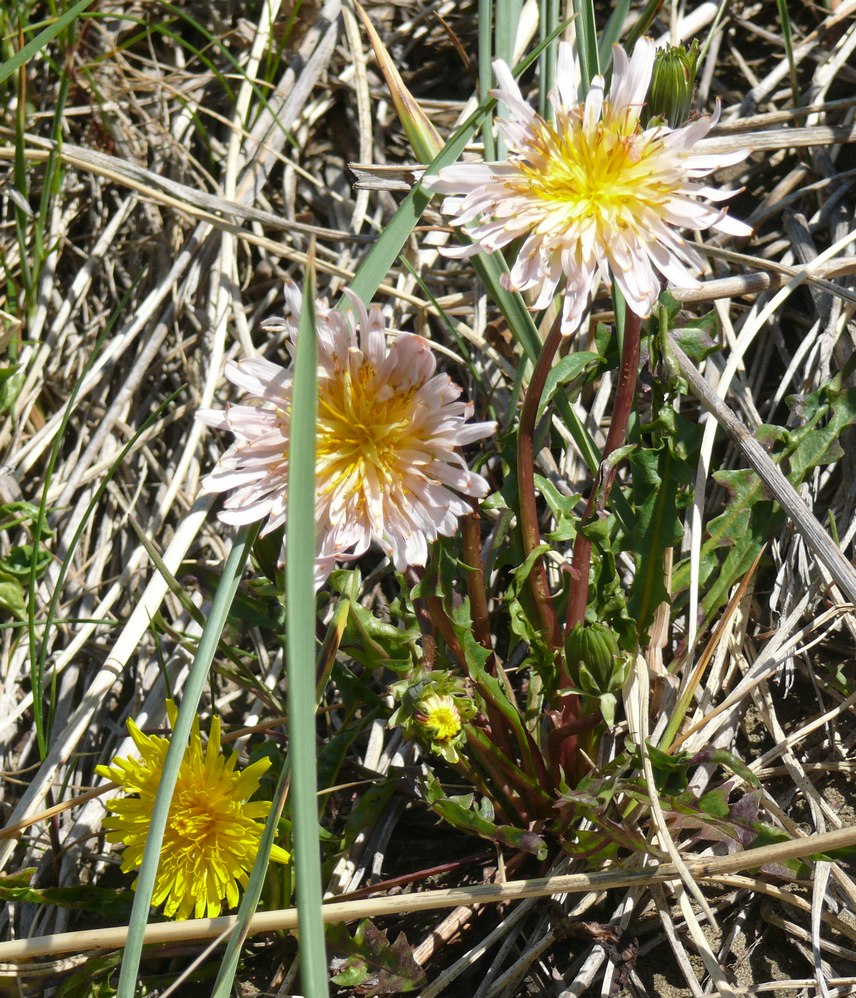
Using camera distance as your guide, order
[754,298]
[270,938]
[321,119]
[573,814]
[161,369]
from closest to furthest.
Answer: [573,814] < [270,938] < [754,298] < [161,369] < [321,119]

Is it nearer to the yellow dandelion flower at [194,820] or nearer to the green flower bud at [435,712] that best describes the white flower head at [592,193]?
the green flower bud at [435,712]

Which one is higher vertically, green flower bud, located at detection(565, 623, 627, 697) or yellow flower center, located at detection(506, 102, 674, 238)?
yellow flower center, located at detection(506, 102, 674, 238)

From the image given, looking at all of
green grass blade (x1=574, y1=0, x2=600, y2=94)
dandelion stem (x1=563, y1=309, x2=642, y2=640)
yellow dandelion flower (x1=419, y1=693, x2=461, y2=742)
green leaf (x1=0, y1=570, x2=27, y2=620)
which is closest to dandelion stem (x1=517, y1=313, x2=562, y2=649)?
dandelion stem (x1=563, y1=309, x2=642, y2=640)

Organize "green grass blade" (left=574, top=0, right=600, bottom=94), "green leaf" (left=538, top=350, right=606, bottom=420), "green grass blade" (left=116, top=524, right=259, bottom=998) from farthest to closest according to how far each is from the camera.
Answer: "green leaf" (left=538, top=350, right=606, bottom=420), "green grass blade" (left=574, top=0, right=600, bottom=94), "green grass blade" (left=116, top=524, right=259, bottom=998)

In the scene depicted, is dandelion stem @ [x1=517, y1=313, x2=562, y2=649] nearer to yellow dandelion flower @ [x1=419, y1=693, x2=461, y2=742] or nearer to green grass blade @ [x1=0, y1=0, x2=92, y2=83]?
yellow dandelion flower @ [x1=419, y1=693, x2=461, y2=742]

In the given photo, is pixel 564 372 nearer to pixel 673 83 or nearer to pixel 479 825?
pixel 673 83

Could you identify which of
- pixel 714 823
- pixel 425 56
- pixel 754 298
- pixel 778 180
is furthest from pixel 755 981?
pixel 425 56

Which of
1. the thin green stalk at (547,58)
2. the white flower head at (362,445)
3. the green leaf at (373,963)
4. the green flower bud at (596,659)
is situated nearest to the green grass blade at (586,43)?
the thin green stalk at (547,58)

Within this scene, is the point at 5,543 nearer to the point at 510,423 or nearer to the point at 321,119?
the point at 510,423
